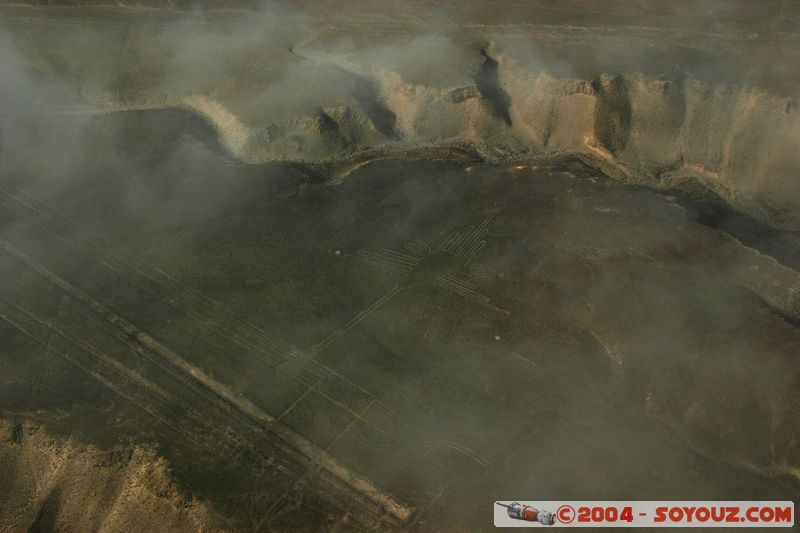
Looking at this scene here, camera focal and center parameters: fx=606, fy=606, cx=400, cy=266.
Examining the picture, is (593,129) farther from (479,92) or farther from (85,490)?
(85,490)

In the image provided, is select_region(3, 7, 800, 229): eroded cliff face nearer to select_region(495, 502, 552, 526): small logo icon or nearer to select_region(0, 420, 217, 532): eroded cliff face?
select_region(0, 420, 217, 532): eroded cliff face

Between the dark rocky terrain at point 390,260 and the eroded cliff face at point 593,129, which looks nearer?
the dark rocky terrain at point 390,260

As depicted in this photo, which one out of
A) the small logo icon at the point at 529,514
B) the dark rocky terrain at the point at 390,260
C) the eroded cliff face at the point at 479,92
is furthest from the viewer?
the eroded cliff face at the point at 479,92

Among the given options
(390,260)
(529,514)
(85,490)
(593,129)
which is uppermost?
(593,129)

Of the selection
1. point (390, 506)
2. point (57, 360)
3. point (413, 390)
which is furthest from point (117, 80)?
point (390, 506)

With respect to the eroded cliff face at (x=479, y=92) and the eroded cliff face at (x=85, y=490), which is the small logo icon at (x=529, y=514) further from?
the eroded cliff face at (x=479, y=92)

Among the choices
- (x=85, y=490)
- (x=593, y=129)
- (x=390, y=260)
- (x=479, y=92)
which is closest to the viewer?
(x=85, y=490)

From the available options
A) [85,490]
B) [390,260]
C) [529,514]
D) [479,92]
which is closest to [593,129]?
[479,92]

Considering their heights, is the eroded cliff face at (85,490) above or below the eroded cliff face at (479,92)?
below

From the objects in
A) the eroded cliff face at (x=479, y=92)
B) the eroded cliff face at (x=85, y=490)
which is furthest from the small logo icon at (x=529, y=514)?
the eroded cliff face at (x=479, y=92)
